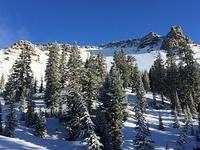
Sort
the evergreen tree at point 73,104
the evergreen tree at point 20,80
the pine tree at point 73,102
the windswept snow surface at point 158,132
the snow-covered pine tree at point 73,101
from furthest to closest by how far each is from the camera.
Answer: the evergreen tree at point 20,80 < the windswept snow surface at point 158,132 < the snow-covered pine tree at point 73,101 < the pine tree at point 73,102 < the evergreen tree at point 73,104

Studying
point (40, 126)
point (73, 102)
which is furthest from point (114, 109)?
point (40, 126)

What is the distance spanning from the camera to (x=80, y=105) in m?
41.5

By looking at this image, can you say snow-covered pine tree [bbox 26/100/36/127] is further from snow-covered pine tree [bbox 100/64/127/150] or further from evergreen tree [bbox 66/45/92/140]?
Answer: snow-covered pine tree [bbox 100/64/127/150]

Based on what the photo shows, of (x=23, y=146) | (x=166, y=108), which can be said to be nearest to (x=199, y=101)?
(x=166, y=108)

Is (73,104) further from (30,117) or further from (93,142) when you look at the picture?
(93,142)

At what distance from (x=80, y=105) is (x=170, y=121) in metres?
43.5

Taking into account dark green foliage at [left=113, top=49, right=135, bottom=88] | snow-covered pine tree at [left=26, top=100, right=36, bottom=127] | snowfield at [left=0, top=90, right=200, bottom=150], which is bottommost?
snowfield at [left=0, top=90, right=200, bottom=150]

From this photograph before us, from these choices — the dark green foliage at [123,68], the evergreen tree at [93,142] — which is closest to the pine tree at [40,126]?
the evergreen tree at [93,142]

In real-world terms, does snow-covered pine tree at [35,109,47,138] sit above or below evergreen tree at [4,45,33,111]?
below

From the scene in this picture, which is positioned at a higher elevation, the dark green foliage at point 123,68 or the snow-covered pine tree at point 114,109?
the dark green foliage at point 123,68

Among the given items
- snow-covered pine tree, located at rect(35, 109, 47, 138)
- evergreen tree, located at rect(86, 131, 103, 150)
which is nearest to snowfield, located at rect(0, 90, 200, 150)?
snow-covered pine tree, located at rect(35, 109, 47, 138)

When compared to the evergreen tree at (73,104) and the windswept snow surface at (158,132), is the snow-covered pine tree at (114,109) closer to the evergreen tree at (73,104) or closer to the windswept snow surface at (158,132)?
the evergreen tree at (73,104)

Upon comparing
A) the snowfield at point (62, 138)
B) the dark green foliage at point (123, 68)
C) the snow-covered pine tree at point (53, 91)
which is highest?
the dark green foliage at point (123, 68)

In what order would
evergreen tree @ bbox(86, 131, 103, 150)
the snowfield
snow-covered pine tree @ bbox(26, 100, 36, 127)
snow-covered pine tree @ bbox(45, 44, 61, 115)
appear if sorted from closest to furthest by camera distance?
evergreen tree @ bbox(86, 131, 103, 150)
the snowfield
snow-covered pine tree @ bbox(26, 100, 36, 127)
snow-covered pine tree @ bbox(45, 44, 61, 115)
